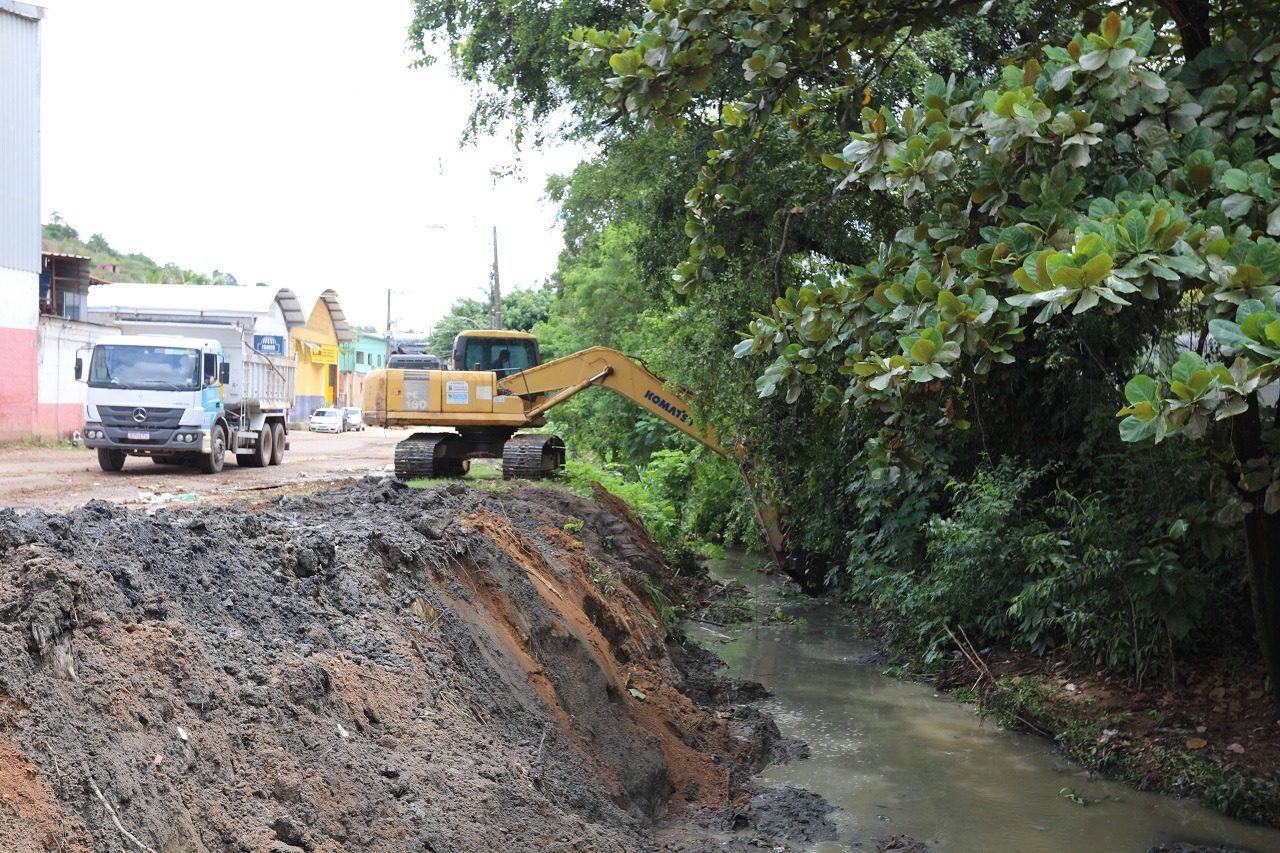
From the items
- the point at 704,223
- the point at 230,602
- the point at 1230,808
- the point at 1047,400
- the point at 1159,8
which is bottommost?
the point at 1230,808

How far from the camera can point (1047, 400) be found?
1264 cm

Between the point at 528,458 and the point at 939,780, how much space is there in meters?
10.6

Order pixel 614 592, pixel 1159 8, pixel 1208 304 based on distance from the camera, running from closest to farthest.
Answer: pixel 1208 304 < pixel 1159 8 < pixel 614 592

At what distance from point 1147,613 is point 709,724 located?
4.03m

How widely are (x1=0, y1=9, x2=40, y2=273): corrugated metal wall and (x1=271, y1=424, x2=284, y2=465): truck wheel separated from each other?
8.57 metres

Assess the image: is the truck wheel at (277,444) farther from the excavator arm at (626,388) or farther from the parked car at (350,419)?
the parked car at (350,419)

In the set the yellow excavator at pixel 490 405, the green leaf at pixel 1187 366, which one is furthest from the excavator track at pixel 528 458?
the green leaf at pixel 1187 366

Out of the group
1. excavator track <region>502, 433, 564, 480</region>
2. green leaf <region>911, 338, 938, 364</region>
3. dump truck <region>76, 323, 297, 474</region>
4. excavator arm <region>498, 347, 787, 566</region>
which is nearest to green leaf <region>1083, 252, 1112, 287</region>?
green leaf <region>911, 338, 938, 364</region>

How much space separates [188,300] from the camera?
4794 centimetres

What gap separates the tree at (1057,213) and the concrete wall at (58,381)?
26.7 m

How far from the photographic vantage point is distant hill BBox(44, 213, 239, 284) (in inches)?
3034

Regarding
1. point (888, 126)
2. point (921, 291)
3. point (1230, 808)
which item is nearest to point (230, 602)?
point (921, 291)

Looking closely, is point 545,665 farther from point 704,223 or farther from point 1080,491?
point 1080,491

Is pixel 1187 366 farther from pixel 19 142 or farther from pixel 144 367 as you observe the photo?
pixel 19 142
